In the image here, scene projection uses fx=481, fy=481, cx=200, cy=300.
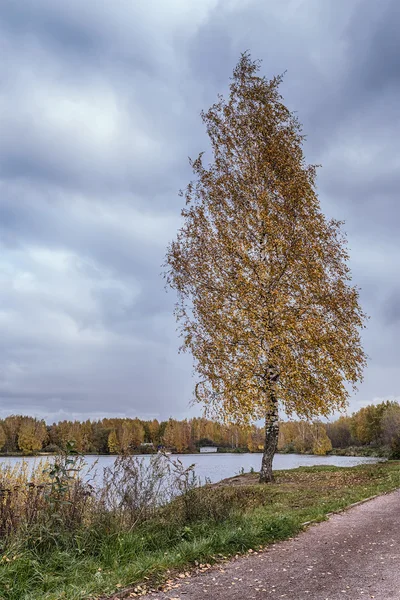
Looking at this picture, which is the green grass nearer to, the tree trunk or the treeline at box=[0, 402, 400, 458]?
the tree trunk

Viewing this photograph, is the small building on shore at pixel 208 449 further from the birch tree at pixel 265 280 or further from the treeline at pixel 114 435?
the birch tree at pixel 265 280

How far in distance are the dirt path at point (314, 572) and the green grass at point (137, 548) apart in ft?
1.21

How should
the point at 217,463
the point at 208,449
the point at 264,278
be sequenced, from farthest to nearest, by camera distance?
the point at 208,449, the point at 217,463, the point at 264,278

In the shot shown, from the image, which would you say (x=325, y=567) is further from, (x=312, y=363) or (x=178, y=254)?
(x=178, y=254)

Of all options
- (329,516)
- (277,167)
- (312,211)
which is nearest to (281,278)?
(312,211)

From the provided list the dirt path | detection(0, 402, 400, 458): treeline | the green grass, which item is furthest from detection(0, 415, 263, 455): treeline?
the dirt path

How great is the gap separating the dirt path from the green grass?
1.21ft

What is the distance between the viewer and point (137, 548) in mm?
7125

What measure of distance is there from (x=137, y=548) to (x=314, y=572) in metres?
2.55

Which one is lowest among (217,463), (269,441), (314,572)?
(314,572)

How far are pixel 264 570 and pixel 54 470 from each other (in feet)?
11.5

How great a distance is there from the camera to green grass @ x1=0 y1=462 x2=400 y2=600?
5766mm

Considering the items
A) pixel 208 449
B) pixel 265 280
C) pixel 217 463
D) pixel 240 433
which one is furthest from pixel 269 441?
pixel 208 449

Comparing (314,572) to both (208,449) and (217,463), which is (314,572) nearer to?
(217,463)
